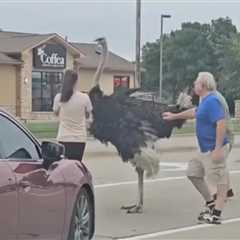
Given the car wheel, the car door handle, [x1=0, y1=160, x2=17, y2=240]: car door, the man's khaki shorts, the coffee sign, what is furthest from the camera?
the coffee sign

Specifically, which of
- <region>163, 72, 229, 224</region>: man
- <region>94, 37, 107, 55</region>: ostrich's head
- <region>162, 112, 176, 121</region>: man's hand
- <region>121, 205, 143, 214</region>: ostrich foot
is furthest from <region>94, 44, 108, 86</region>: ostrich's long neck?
<region>121, 205, 143, 214</region>: ostrich foot

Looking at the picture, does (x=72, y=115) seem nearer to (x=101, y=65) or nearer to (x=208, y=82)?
(x=101, y=65)

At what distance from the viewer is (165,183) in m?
14.6

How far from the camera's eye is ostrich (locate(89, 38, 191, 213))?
1084cm

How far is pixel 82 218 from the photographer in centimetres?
764

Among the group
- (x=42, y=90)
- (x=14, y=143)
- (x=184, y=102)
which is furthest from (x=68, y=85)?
(x=42, y=90)

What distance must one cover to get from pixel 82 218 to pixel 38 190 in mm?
1302

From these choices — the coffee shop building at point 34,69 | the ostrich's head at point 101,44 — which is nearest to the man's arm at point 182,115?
the ostrich's head at point 101,44

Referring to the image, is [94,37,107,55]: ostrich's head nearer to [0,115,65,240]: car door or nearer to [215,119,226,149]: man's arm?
[215,119,226,149]: man's arm

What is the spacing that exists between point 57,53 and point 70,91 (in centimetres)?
3980

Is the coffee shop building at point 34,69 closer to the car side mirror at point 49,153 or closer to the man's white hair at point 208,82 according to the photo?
the man's white hair at point 208,82

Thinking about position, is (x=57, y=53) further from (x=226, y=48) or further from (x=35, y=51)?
(x=226, y=48)

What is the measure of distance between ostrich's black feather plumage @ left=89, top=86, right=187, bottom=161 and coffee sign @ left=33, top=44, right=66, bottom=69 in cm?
3857

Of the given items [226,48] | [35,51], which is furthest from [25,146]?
[226,48]
